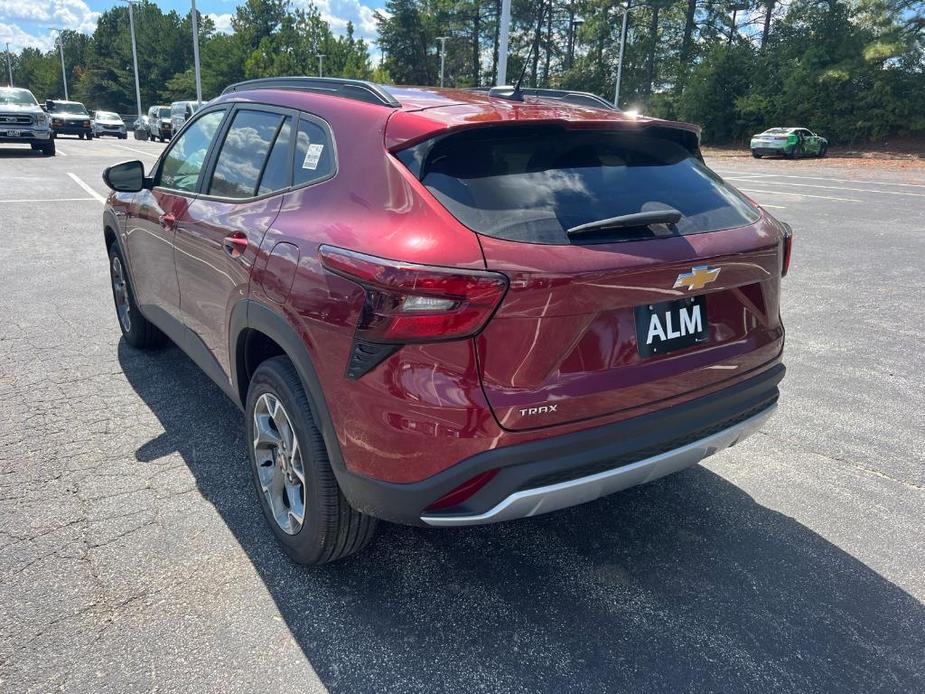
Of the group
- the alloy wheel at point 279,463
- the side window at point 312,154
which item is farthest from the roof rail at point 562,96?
the alloy wheel at point 279,463

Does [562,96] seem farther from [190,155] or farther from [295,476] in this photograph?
[295,476]

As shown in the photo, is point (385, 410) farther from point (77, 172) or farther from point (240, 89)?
point (77, 172)

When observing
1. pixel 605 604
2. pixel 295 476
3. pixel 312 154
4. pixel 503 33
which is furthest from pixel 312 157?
pixel 503 33

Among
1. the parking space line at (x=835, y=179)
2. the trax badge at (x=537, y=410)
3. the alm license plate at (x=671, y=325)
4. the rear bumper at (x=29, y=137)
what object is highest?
the rear bumper at (x=29, y=137)

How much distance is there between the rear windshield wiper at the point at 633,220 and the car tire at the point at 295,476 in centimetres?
114

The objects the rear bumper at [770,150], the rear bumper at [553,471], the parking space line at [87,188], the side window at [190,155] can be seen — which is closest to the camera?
the rear bumper at [553,471]

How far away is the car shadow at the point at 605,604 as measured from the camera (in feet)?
7.45

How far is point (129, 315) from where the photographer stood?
197 inches

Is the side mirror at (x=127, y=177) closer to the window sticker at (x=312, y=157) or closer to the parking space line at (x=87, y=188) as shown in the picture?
the window sticker at (x=312, y=157)

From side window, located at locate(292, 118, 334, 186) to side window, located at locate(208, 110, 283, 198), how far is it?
277 mm

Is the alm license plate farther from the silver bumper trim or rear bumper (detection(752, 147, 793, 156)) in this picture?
rear bumper (detection(752, 147, 793, 156))

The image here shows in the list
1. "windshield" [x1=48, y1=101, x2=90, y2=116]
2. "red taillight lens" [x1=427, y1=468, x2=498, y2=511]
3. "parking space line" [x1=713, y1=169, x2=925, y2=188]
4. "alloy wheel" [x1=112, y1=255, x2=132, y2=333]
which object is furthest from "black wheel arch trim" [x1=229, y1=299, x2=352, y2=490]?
"windshield" [x1=48, y1=101, x2=90, y2=116]

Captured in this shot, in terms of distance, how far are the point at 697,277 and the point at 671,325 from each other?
0.19m

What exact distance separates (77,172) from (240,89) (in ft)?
54.1
